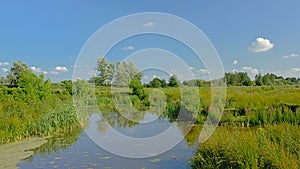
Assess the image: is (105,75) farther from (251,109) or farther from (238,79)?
(238,79)

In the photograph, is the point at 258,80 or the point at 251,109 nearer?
the point at 251,109

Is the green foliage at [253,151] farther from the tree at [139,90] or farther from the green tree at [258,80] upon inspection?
the green tree at [258,80]

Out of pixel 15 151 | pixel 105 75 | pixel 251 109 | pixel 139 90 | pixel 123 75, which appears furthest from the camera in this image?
pixel 139 90

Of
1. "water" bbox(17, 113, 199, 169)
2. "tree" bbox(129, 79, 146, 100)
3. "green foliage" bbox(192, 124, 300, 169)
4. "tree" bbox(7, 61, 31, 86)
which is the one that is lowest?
"water" bbox(17, 113, 199, 169)

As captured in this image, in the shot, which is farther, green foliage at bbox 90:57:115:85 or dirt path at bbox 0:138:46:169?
green foliage at bbox 90:57:115:85

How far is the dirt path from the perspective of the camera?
623 centimetres

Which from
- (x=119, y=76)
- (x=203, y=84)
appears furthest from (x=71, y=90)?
(x=203, y=84)

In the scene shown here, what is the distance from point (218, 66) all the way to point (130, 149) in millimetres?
3854

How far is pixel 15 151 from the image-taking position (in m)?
7.21

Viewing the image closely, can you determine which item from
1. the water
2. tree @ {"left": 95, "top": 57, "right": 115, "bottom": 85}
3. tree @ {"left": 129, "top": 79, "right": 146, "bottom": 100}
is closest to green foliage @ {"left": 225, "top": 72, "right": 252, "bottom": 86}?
tree @ {"left": 129, "top": 79, "right": 146, "bottom": 100}

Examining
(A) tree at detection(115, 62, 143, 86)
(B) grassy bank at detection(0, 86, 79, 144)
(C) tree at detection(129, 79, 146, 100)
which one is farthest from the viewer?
(C) tree at detection(129, 79, 146, 100)

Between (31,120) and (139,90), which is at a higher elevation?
(139,90)

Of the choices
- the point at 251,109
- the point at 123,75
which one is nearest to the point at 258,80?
the point at 123,75

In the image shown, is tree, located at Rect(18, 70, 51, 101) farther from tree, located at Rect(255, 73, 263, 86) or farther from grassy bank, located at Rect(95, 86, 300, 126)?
tree, located at Rect(255, 73, 263, 86)
